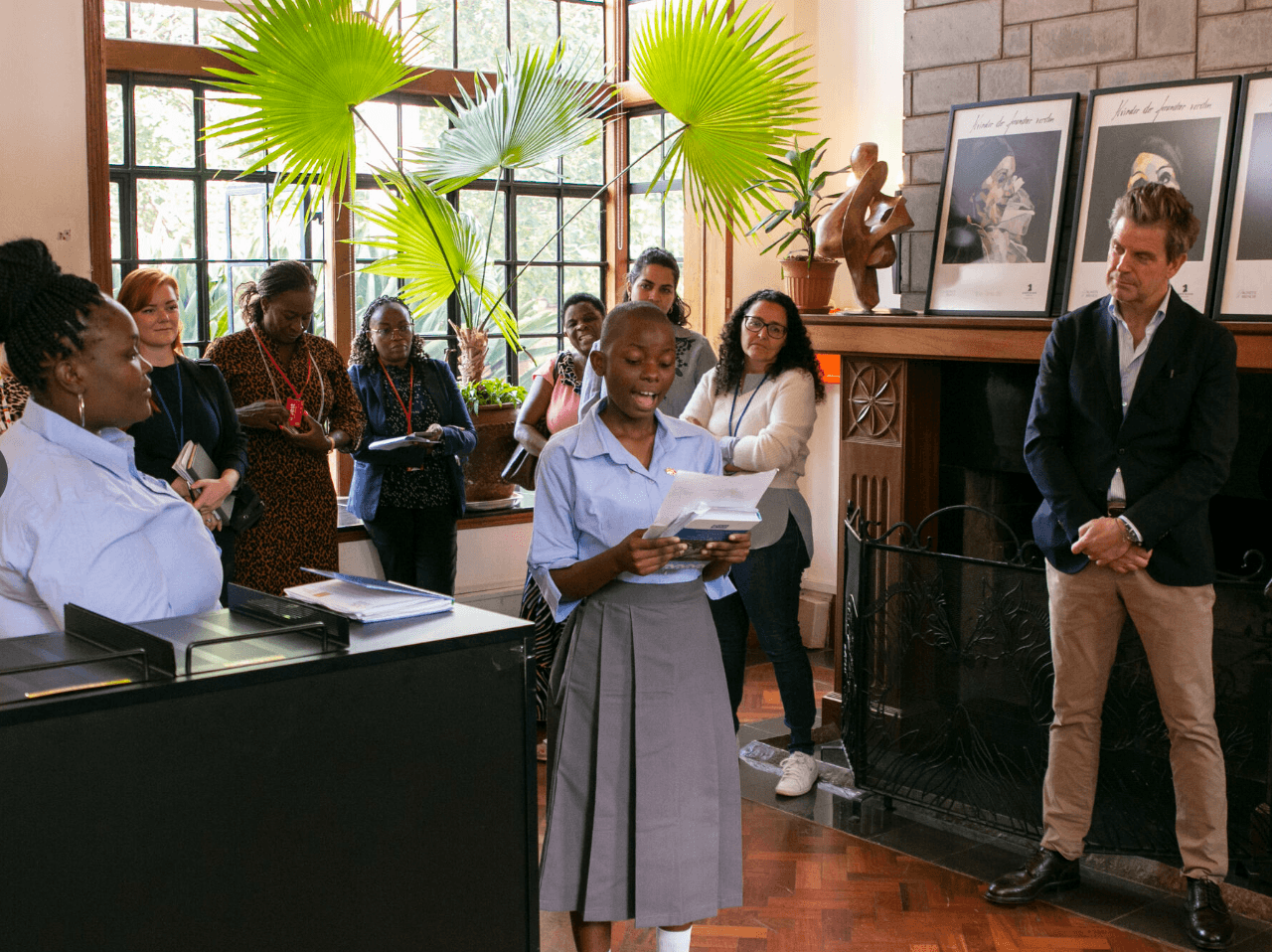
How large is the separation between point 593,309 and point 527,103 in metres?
1.03

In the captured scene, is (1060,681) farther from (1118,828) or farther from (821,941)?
(821,941)

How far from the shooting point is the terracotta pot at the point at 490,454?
5.16 m

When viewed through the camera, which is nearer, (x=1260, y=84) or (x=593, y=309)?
(x=1260, y=84)

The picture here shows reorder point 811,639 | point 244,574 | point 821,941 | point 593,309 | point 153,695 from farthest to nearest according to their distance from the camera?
A: 1. point 811,639
2. point 593,309
3. point 244,574
4. point 821,941
5. point 153,695

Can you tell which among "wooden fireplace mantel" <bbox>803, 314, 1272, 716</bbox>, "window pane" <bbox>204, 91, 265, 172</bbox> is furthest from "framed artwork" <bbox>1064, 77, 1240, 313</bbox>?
"window pane" <bbox>204, 91, 265, 172</bbox>

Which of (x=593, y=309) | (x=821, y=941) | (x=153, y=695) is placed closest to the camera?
(x=153, y=695)

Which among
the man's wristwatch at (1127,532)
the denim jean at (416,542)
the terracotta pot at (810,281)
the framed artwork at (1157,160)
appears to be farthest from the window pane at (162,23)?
the man's wristwatch at (1127,532)

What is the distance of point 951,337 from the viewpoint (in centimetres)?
409

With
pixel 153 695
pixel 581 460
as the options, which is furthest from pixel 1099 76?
pixel 153 695

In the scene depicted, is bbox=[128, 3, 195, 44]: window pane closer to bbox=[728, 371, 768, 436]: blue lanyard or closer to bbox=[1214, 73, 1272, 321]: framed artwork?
bbox=[728, 371, 768, 436]: blue lanyard

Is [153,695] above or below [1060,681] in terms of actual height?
above

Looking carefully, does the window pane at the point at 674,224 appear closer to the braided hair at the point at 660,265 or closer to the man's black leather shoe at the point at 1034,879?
the braided hair at the point at 660,265

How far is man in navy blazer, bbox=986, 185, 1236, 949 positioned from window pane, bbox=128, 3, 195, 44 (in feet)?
13.2

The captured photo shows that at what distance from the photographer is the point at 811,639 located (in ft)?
18.7
